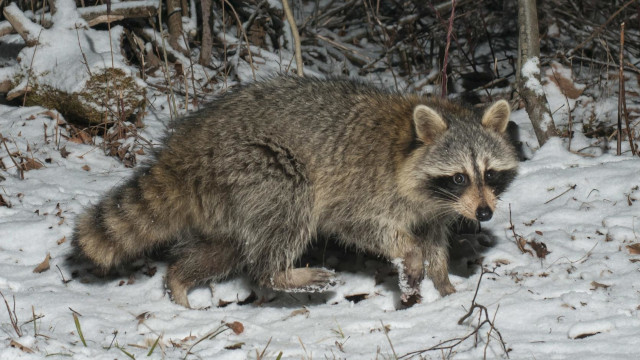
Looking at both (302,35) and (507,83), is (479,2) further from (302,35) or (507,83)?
(302,35)

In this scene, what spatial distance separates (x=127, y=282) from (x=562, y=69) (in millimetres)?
4317

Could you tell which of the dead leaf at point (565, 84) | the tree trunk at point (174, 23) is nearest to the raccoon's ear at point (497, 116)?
the dead leaf at point (565, 84)

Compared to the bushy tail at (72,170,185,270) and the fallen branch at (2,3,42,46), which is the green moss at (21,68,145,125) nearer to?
the fallen branch at (2,3,42,46)

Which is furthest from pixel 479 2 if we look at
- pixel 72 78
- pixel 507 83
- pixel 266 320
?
pixel 266 320

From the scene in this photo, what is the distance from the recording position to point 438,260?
14.5 feet

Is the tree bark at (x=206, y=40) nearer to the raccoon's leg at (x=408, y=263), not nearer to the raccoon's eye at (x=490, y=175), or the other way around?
the raccoon's leg at (x=408, y=263)

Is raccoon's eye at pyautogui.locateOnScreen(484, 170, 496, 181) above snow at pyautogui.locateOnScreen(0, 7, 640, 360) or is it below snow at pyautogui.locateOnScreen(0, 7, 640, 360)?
above

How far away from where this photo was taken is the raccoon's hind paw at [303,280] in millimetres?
4250

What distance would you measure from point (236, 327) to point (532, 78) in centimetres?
310

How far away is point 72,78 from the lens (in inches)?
230

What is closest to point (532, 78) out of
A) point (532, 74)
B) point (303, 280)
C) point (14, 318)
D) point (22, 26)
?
point (532, 74)

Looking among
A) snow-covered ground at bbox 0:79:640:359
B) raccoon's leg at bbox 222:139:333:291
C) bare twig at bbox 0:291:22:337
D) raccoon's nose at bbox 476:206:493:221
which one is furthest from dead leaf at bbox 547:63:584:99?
bare twig at bbox 0:291:22:337

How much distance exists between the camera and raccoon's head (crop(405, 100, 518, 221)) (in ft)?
13.2

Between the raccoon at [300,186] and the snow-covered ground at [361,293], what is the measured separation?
242 mm
